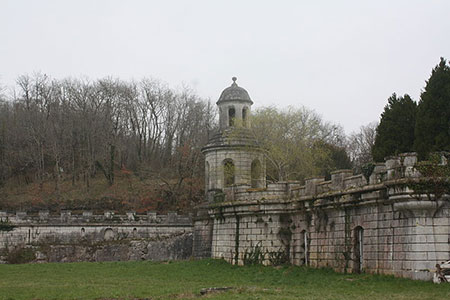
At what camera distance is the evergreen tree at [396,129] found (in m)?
30.0

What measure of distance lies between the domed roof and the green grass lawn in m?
10.6

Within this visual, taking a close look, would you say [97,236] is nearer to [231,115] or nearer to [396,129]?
[231,115]

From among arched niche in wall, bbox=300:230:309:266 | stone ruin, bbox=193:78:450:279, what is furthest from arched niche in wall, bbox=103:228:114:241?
arched niche in wall, bbox=300:230:309:266

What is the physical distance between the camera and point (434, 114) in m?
26.9

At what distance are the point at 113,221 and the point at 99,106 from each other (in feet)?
68.0

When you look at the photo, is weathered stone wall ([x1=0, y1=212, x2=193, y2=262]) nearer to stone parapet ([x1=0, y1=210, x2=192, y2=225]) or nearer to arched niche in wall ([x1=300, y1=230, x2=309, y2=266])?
stone parapet ([x1=0, y1=210, x2=192, y2=225])

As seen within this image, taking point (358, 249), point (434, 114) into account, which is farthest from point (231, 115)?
point (358, 249)

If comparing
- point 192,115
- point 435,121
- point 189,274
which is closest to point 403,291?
point 189,274

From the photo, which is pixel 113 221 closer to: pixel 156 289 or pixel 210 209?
pixel 210 209

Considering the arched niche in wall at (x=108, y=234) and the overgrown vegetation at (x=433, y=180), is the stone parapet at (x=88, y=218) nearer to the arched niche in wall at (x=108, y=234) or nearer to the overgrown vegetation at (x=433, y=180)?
the arched niche in wall at (x=108, y=234)

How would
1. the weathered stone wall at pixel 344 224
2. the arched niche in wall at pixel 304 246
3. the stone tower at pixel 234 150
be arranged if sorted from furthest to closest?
1. the stone tower at pixel 234 150
2. the arched niche in wall at pixel 304 246
3. the weathered stone wall at pixel 344 224

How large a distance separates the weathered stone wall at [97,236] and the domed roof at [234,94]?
8216 millimetres

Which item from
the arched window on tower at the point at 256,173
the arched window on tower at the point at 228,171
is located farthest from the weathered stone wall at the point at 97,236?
the arched window on tower at the point at 256,173

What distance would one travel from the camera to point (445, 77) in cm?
2708
